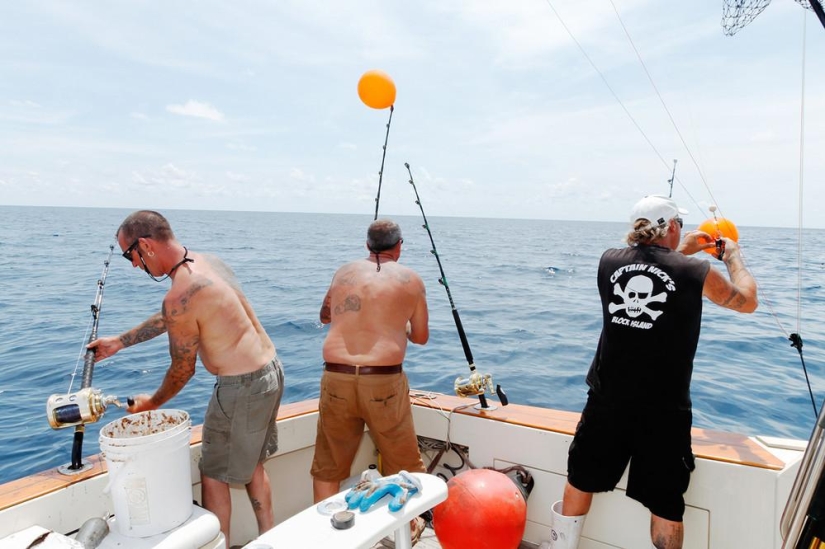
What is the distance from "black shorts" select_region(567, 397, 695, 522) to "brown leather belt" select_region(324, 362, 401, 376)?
0.91 meters

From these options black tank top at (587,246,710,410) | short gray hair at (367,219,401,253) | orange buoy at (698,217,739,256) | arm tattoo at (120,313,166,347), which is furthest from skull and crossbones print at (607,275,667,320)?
arm tattoo at (120,313,166,347)

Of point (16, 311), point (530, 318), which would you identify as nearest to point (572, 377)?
point (530, 318)

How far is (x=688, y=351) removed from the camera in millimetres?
2068

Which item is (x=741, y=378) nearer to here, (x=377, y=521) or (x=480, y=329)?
(x=480, y=329)

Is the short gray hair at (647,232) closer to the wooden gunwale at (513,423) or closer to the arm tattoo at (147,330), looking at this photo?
the wooden gunwale at (513,423)

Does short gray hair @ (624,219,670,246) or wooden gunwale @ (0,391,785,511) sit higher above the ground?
short gray hair @ (624,219,670,246)

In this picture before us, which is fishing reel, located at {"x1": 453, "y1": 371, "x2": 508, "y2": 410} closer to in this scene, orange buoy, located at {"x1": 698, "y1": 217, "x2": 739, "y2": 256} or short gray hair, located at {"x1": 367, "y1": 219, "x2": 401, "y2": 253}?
short gray hair, located at {"x1": 367, "y1": 219, "x2": 401, "y2": 253}

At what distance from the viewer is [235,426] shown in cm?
Answer: 245

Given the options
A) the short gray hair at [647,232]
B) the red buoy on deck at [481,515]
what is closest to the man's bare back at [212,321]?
the red buoy on deck at [481,515]

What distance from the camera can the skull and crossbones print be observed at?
81.7 inches

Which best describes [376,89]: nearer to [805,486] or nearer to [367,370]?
[367,370]

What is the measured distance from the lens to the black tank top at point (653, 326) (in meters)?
2.04

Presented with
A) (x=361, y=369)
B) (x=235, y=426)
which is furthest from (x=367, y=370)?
(x=235, y=426)

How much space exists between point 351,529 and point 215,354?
1162 millimetres
